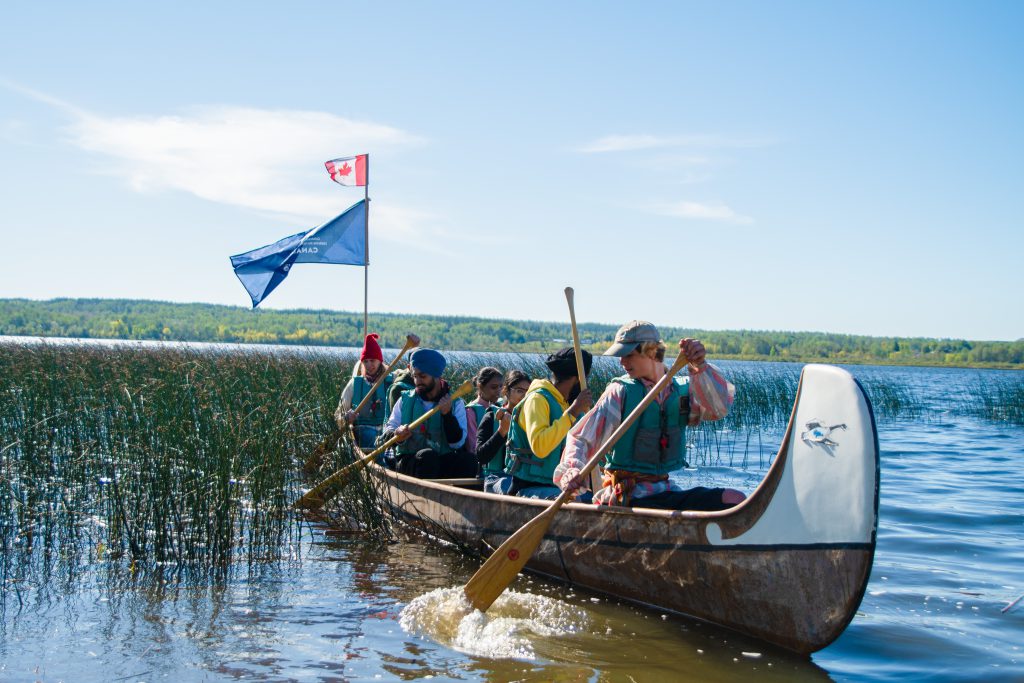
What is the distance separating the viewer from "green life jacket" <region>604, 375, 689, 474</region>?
4910 millimetres

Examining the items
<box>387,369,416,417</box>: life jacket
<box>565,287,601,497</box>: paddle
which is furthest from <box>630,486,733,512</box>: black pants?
<box>387,369,416,417</box>: life jacket

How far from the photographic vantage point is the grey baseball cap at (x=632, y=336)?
4824mm

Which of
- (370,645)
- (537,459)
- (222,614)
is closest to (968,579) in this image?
(537,459)

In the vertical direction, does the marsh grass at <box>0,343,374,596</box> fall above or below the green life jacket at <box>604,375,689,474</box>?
below

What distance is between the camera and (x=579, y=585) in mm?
5648

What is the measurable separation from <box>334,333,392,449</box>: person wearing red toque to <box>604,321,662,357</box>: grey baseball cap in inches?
193

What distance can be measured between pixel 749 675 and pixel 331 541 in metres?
3.67

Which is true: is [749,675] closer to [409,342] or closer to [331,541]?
[331,541]

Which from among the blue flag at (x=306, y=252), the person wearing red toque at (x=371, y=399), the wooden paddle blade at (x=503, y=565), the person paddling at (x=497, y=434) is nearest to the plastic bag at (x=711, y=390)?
the wooden paddle blade at (x=503, y=565)

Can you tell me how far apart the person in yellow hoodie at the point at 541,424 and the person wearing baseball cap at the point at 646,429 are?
2.02ft

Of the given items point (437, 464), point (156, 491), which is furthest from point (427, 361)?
point (156, 491)

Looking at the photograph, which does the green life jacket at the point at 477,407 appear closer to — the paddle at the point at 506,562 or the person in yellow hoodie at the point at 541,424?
the person in yellow hoodie at the point at 541,424

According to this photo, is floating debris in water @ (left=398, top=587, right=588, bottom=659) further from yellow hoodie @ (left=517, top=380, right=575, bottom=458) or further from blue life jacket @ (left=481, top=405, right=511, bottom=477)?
blue life jacket @ (left=481, top=405, right=511, bottom=477)

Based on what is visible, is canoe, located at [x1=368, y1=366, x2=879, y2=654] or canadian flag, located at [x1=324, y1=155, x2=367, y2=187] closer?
canoe, located at [x1=368, y1=366, x2=879, y2=654]
